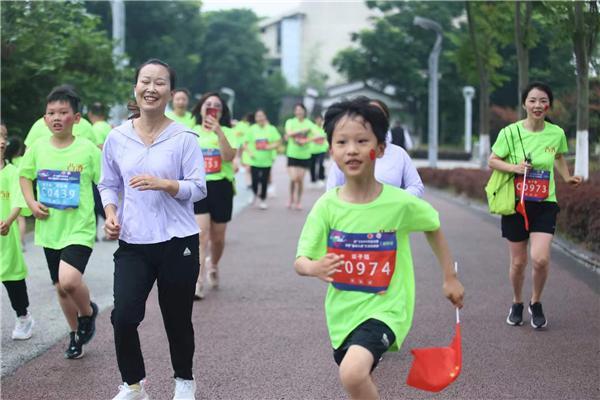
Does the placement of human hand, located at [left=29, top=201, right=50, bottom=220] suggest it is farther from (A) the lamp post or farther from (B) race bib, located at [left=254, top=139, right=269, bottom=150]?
(A) the lamp post

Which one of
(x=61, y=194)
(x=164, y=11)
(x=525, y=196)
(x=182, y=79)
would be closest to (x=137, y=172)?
(x=61, y=194)

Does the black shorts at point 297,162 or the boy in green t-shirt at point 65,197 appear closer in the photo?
the boy in green t-shirt at point 65,197

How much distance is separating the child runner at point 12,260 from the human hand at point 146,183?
2126 millimetres

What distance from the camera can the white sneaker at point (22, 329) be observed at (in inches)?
261

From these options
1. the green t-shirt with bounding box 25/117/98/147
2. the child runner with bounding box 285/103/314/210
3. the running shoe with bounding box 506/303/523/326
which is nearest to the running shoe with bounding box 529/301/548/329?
the running shoe with bounding box 506/303/523/326

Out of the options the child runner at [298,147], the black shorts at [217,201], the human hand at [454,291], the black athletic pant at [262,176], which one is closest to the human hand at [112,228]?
the human hand at [454,291]

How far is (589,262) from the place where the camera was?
407 inches

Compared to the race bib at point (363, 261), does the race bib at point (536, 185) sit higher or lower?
higher

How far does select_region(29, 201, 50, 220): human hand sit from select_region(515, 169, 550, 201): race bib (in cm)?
369

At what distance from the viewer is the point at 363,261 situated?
398cm

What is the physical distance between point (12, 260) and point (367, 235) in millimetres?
3581

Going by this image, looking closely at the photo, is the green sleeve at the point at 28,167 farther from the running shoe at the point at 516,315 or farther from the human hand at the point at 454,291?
the running shoe at the point at 516,315

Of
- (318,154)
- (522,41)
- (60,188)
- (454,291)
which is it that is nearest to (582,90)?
(522,41)

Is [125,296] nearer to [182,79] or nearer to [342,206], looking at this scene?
[342,206]
